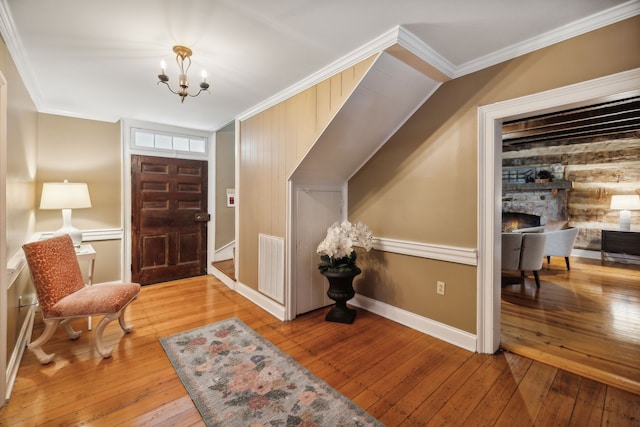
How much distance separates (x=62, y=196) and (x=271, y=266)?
2384mm

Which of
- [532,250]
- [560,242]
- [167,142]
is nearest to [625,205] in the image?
[560,242]

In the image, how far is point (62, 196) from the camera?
9.75 ft

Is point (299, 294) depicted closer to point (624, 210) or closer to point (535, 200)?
point (535, 200)

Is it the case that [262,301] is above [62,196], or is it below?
below

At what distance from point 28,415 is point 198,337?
3.58 ft

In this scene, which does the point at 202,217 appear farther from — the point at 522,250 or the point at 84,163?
the point at 522,250

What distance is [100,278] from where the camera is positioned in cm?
384

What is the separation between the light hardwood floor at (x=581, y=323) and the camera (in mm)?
2055

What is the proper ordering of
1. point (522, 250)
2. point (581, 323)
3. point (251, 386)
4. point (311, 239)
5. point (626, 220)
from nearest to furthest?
point (251, 386)
point (581, 323)
point (311, 239)
point (522, 250)
point (626, 220)

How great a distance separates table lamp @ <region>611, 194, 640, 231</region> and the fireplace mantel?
0.75 m

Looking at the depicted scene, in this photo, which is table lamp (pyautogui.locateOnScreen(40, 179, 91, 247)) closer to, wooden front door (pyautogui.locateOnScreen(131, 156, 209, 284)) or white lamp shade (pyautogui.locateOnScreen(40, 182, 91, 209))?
white lamp shade (pyautogui.locateOnScreen(40, 182, 91, 209))

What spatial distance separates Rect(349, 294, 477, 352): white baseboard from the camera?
92.2 inches

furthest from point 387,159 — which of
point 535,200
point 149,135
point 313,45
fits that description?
point 535,200

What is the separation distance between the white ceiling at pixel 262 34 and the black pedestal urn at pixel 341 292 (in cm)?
189
